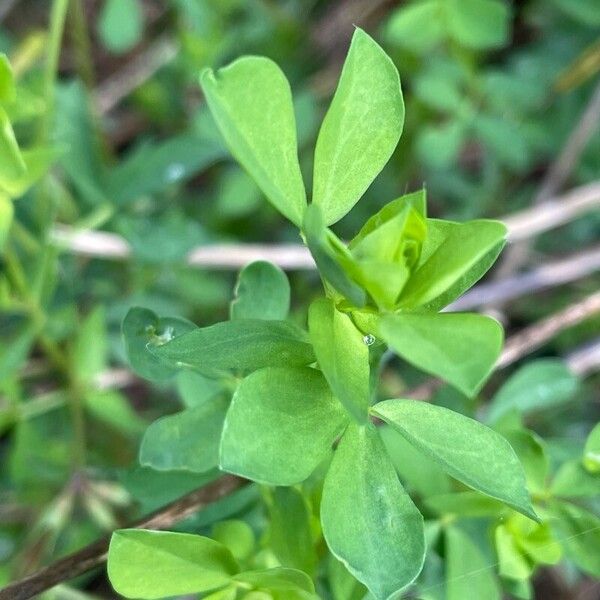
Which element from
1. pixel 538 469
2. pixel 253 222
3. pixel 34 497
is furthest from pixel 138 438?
pixel 538 469

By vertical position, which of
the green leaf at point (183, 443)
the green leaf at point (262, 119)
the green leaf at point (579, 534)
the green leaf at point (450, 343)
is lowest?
the green leaf at point (579, 534)

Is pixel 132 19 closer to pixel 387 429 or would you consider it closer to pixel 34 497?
pixel 34 497

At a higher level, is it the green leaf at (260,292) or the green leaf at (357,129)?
the green leaf at (357,129)

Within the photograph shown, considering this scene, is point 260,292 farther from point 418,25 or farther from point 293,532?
point 418,25

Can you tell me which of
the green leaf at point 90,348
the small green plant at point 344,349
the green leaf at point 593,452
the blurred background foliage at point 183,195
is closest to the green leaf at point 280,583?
the small green plant at point 344,349

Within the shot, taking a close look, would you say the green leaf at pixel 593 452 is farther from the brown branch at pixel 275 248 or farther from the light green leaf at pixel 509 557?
the brown branch at pixel 275 248

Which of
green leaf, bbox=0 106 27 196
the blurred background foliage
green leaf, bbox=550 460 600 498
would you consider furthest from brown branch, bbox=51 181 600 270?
green leaf, bbox=550 460 600 498

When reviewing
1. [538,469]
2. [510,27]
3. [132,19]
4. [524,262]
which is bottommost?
[524,262]
